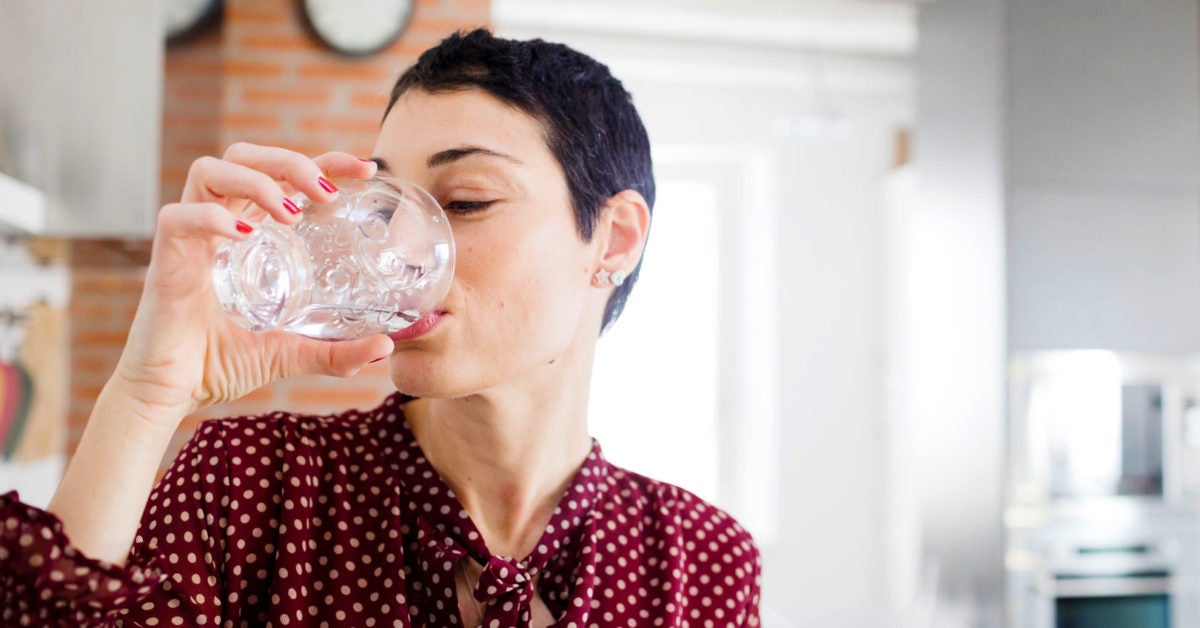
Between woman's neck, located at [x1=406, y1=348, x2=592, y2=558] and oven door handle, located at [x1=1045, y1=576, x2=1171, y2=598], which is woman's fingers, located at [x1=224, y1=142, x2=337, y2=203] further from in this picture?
oven door handle, located at [x1=1045, y1=576, x2=1171, y2=598]

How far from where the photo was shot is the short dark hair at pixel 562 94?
103cm

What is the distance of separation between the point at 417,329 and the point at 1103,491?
248 cm

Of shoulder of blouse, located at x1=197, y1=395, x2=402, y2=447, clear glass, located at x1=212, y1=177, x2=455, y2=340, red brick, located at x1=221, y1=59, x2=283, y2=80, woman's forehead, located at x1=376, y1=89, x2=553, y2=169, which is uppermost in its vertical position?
red brick, located at x1=221, y1=59, x2=283, y2=80

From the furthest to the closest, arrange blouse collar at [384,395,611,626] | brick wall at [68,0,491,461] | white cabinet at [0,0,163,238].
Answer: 1. brick wall at [68,0,491,461]
2. white cabinet at [0,0,163,238]
3. blouse collar at [384,395,611,626]

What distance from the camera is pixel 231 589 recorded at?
3.11 feet

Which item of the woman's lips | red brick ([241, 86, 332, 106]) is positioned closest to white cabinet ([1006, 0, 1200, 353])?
red brick ([241, 86, 332, 106])

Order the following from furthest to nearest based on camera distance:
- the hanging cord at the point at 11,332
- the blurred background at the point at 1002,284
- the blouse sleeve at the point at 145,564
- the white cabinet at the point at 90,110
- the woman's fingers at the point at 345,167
A: the blurred background at the point at 1002,284 → the hanging cord at the point at 11,332 → the white cabinet at the point at 90,110 → the woman's fingers at the point at 345,167 → the blouse sleeve at the point at 145,564

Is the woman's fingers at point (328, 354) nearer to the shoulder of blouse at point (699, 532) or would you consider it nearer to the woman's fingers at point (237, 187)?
the woman's fingers at point (237, 187)

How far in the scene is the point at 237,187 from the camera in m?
0.81

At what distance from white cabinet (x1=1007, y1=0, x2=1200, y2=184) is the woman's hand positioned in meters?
2.32

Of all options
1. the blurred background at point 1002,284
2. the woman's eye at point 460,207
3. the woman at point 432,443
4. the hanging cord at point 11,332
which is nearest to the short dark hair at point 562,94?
the woman at point 432,443

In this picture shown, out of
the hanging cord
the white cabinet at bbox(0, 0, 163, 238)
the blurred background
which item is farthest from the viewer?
the blurred background

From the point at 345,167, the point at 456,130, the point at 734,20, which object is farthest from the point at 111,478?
the point at 734,20

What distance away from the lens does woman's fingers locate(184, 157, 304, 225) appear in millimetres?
804
